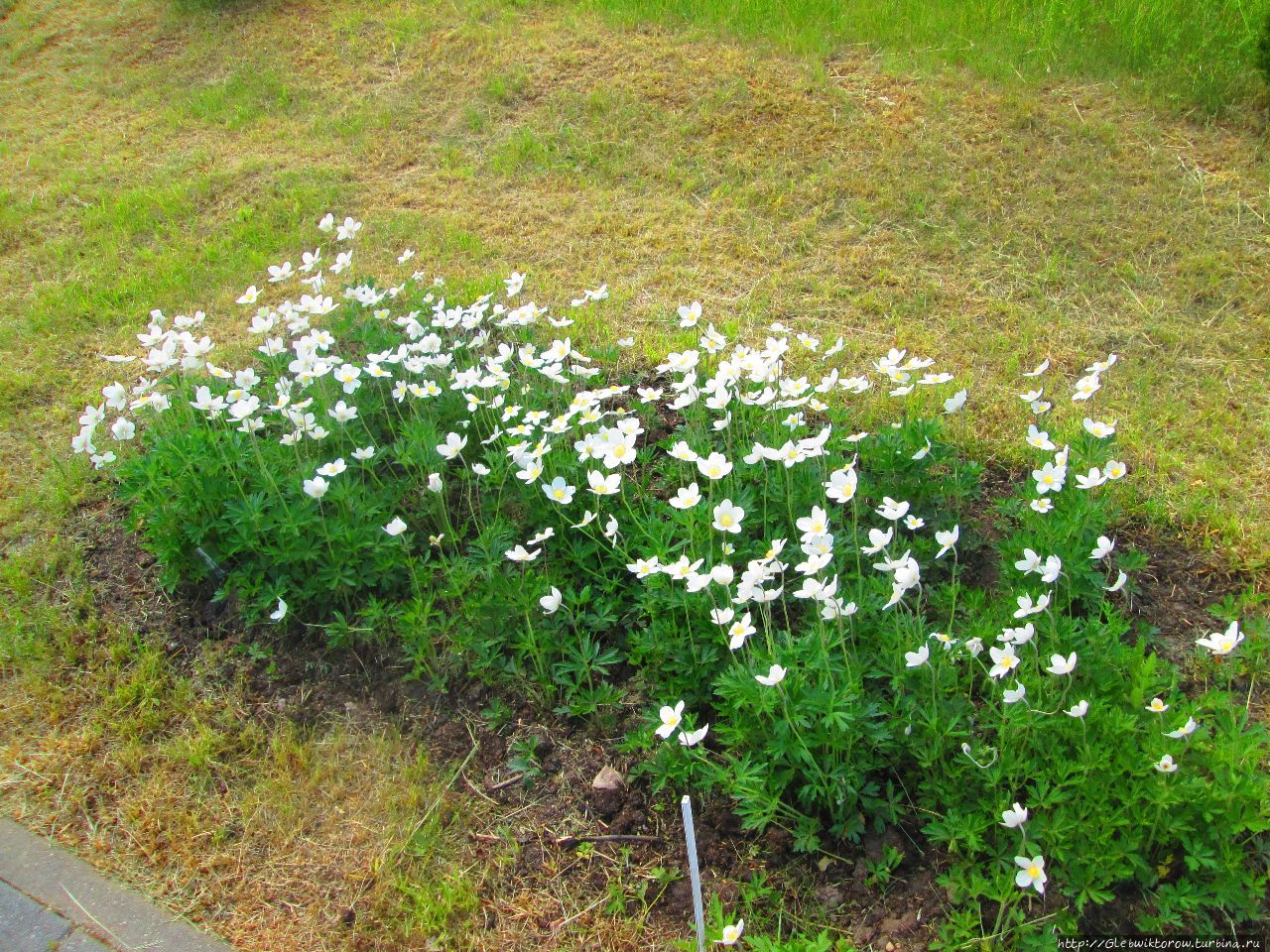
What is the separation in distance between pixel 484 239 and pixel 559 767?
3.46m

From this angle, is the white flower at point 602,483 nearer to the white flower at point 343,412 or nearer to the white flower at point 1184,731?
the white flower at point 343,412

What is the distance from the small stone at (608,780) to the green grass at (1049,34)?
5016 millimetres

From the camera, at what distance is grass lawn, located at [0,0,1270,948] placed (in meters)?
2.99

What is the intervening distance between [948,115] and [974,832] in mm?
4598

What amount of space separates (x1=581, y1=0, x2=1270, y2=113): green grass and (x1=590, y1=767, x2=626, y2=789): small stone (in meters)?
5.02

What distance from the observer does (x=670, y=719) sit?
8.52 feet

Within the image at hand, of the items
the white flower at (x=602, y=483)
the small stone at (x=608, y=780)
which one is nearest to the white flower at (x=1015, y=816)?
the small stone at (x=608, y=780)

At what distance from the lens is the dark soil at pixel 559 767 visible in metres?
2.46

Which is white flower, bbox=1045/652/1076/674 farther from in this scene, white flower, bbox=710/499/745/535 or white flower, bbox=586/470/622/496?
white flower, bbox=586/470/622/496

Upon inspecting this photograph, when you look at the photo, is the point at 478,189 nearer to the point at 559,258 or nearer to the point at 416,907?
the point at 559,258

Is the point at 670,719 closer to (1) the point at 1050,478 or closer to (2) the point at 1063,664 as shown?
(2) the point at 1063,664

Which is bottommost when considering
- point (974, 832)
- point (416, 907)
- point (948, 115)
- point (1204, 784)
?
point (416, 907)

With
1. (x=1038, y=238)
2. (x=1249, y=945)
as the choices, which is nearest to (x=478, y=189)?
(x=1038, y=238)

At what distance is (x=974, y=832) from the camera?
235cm
